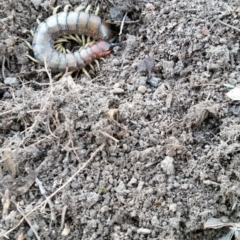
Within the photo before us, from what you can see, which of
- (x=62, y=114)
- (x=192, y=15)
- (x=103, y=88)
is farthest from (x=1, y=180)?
(x=192, y=15)

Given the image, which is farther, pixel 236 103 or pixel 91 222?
pixel 236 103

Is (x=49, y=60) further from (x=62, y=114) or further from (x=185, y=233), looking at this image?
(x=185, y=233)

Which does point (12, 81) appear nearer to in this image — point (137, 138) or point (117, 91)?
point (117, 91)

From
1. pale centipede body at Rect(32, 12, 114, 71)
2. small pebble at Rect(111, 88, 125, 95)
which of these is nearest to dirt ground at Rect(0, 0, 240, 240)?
small pebble at Rect(111, 88, 125, 95)

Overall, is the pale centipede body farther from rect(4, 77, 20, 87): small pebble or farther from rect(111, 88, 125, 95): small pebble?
rect(111, 88, 125, 95): small pebble

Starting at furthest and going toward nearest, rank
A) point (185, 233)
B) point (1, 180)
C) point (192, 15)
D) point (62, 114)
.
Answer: point (192, 15) < point (62, 114) < point (1, 180) < point (185, 233)

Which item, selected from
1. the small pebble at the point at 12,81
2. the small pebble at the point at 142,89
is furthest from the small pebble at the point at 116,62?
the small pebble at the point at 12,81

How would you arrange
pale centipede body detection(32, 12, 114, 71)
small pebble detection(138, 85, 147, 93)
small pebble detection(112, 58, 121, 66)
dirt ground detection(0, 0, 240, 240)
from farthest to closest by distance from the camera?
pale centipede body detection(32, 12, 114, 71) < small pebble detection(112, 58, 121, 66) < small pebble detection(138, 85, 147, 93) < dirt ground detection(0, 0, 240, 240)
